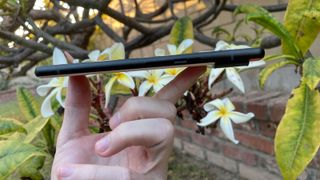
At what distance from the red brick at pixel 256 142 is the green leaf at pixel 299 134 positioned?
97cm

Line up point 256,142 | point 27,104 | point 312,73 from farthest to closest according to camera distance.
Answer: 1. point 256,142
2. point 27,104
3. point 312,73

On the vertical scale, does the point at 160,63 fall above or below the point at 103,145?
above

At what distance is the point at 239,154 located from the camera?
212 cm

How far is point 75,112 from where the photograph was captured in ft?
2.36

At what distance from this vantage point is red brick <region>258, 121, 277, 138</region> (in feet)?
5.89

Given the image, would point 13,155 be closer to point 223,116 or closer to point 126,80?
point 126,80

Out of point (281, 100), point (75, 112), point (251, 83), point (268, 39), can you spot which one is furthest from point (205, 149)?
point (75, 112)

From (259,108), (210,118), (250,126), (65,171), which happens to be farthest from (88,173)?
(250,126)

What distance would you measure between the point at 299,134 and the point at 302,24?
251 mm

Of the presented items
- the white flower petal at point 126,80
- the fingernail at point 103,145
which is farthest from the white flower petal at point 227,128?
the fingernail at point 103,145

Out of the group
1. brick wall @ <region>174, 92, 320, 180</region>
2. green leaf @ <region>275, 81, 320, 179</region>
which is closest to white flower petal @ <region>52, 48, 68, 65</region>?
green leaf @ <region>275, 81, 320, 179</region>

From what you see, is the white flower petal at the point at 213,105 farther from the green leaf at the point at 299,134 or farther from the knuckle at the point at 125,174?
the knuckle at the point at 125,174

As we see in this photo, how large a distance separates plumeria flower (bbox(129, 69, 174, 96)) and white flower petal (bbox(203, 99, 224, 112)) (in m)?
0.13

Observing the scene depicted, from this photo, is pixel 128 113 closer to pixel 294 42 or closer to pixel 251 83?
pixel 294 42
